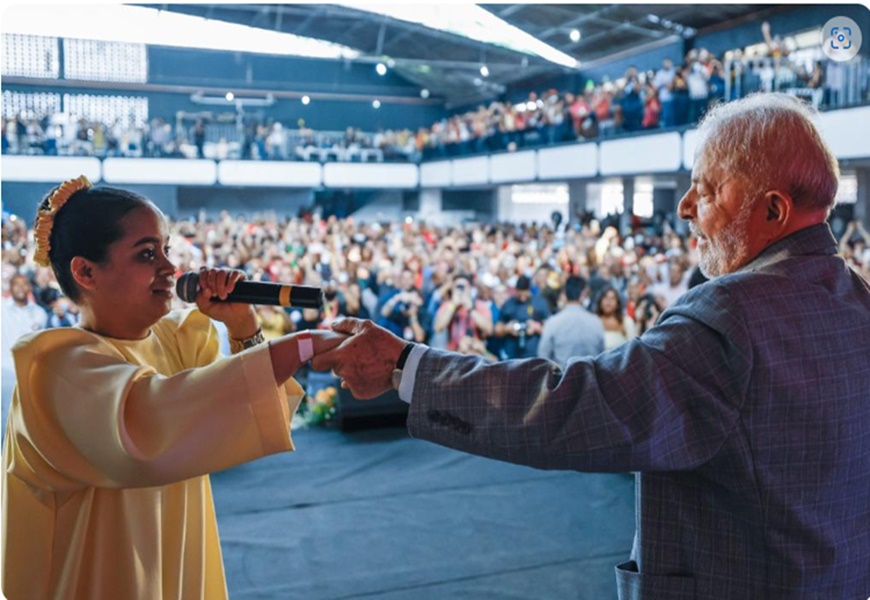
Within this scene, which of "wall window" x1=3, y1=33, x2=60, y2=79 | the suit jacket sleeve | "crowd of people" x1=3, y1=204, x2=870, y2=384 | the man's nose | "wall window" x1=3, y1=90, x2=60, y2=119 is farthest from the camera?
"wall window" x1=3, y1=33, x2=60, y2=79

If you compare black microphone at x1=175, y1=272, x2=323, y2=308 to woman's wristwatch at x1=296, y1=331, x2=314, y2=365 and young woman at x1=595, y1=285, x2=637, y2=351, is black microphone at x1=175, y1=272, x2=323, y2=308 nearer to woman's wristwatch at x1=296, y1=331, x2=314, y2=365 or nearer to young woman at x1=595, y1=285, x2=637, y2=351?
woman's wristwatch at x1=296, y1=331, x2=314, y2=365

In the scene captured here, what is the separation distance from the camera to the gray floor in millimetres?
3182

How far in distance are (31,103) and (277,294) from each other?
68.5 feet

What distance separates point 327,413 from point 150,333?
418 cm

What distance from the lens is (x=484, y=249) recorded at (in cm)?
973

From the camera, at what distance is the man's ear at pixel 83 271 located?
1.42 meters

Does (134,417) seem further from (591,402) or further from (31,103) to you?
(31,103)

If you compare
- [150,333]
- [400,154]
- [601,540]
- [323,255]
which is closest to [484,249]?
[323,255]

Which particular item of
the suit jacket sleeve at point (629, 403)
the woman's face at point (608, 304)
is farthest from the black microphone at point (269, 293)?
the woman's face at point (608, 304)

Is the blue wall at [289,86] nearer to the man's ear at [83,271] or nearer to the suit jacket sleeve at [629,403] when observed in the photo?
the man's ear at [83,271]

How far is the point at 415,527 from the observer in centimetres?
376

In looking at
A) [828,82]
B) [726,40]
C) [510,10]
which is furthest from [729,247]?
[510,10]

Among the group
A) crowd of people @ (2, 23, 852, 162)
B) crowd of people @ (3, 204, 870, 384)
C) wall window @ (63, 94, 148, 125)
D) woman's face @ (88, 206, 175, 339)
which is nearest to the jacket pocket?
woman's face @ (88, 206, 175, 339)

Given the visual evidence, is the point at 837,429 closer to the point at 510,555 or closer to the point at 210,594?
the point at 210,594
